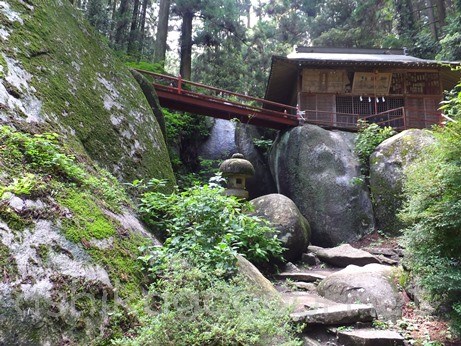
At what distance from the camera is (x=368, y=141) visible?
12523 millimetres

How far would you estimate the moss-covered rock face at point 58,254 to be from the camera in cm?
219

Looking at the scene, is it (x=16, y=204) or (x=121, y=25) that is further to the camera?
(x=121, y=25)

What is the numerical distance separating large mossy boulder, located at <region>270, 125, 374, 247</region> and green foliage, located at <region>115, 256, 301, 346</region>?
8.84 m

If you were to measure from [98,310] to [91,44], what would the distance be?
5.55m

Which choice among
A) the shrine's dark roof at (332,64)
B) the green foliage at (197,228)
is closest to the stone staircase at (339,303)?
the green foliage at (197,228)

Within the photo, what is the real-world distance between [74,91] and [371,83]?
14.6 meters

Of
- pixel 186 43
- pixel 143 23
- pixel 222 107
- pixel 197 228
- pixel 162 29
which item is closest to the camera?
pixel 197 228

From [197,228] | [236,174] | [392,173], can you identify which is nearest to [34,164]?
[197,228]

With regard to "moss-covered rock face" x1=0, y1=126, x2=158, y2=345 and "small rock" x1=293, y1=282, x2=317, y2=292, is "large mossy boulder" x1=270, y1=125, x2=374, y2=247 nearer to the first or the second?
"small rock" x1=293, y1=282, x2=317, y2=292

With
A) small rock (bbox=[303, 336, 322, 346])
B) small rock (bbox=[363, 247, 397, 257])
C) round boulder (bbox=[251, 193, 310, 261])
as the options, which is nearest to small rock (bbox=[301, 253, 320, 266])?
round boulder (bbox=[251, 193, 310, 261])

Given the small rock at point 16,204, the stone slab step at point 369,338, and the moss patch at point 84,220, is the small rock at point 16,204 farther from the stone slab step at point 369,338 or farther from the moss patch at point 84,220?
the stone slab step at point 369,338

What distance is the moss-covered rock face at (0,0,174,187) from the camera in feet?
13.6

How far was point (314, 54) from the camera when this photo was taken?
1939 cm

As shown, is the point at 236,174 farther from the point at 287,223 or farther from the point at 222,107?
the point at 222,107
